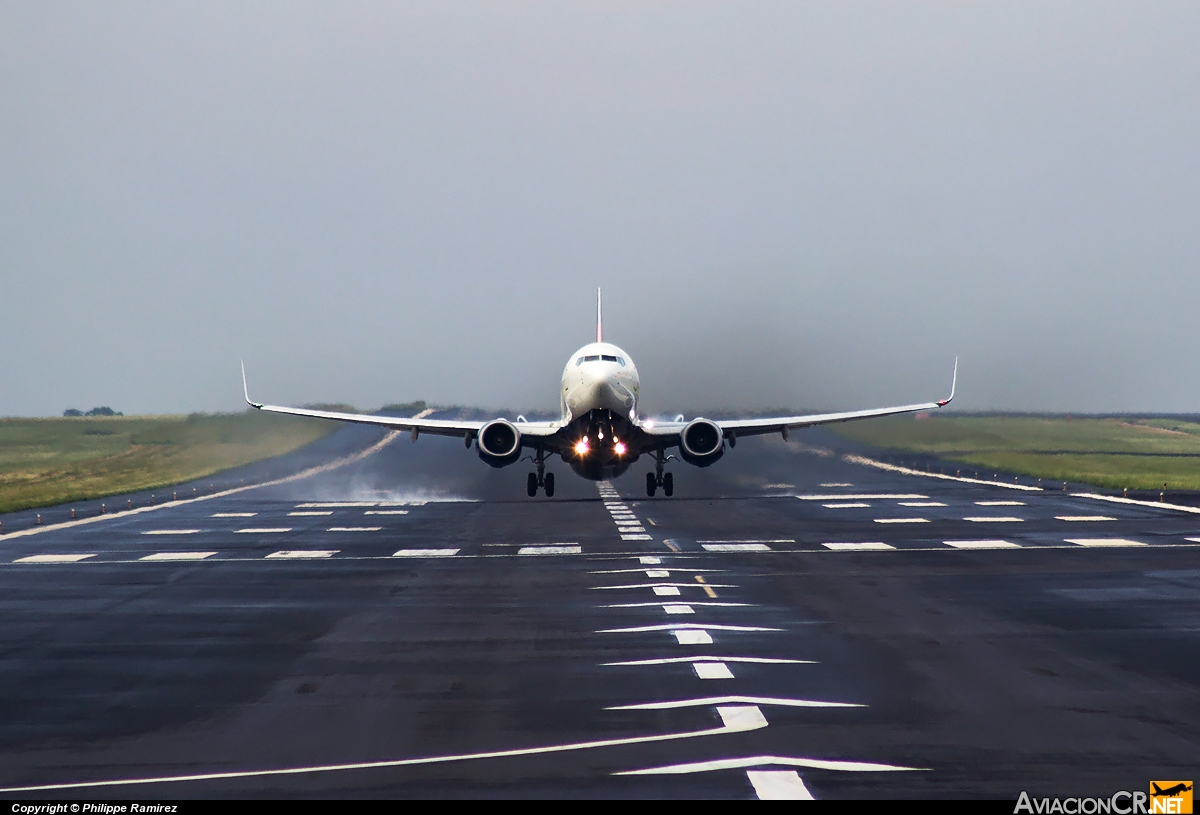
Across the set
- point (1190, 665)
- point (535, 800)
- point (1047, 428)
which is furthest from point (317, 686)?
point (1047, 428)

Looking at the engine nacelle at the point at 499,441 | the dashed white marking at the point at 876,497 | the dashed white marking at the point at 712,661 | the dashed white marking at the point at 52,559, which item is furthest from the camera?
the dashed white marking at the point at 876,497

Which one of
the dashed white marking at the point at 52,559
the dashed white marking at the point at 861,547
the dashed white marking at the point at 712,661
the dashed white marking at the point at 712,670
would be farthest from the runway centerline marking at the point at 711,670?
the dashed white marking at the point at 52,559

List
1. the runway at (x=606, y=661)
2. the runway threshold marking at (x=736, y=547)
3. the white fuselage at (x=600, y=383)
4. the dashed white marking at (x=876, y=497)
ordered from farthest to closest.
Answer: the dashed white marking at (x=876, y=497), the white fuselage at (x=600, y=383), the runway threshold marking at (x=736, y=547), the runway at (x=606, y=661)

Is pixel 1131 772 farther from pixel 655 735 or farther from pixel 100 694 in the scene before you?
pixel 100 694

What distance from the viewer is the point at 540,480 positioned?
54531 mm

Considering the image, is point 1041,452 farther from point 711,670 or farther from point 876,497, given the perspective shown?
point 711,670

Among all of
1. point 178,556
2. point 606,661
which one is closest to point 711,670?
point 606,661

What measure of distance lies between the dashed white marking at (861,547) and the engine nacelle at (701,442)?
16360 millimetres

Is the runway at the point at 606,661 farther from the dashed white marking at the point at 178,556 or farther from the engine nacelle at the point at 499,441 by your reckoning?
Result: the engine nacelle at the point at 499,441

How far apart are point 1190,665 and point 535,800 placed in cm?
944

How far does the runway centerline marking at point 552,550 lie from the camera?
31203 millimetres

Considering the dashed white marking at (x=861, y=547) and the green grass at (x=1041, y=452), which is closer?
the dashed white marking at (x=861, y=547)

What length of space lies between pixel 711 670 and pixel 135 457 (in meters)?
82.3

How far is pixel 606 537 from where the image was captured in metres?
34.9
